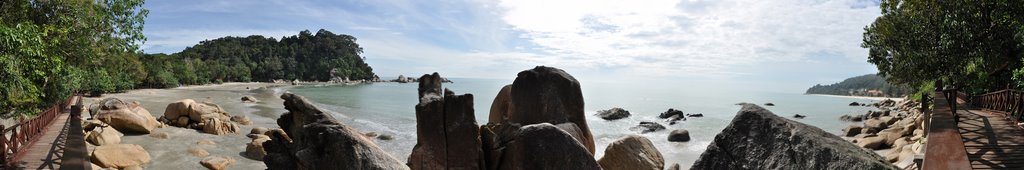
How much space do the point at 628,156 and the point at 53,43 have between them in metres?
14.5

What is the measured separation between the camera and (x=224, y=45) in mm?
142000

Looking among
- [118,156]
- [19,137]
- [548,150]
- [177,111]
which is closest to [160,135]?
[177,111]

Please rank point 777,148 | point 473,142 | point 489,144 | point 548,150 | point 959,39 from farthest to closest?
point 959,39
point 489,144
point 473,142
point 548,150
point 777,148

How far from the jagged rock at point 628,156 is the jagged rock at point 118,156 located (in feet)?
41.5

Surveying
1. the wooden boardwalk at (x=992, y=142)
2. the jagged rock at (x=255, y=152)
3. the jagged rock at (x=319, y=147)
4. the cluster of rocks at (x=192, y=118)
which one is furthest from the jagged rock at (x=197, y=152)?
the wooden boardwalk at (x=992, y=142)

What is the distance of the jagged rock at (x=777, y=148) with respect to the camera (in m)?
4.19

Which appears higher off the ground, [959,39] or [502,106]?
[959,39]

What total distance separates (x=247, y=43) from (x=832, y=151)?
550 ft

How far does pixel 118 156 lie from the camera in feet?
47.9

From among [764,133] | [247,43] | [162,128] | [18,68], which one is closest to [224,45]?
[247,43]

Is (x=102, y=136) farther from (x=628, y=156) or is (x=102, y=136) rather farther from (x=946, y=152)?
(x=946, y=152)

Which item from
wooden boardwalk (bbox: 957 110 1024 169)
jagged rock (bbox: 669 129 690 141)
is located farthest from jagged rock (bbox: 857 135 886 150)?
jagged rock (bbox: 669 129 690 141)

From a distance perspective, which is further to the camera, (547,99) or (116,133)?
(116,133)

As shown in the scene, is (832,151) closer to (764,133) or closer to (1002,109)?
(764,133)
